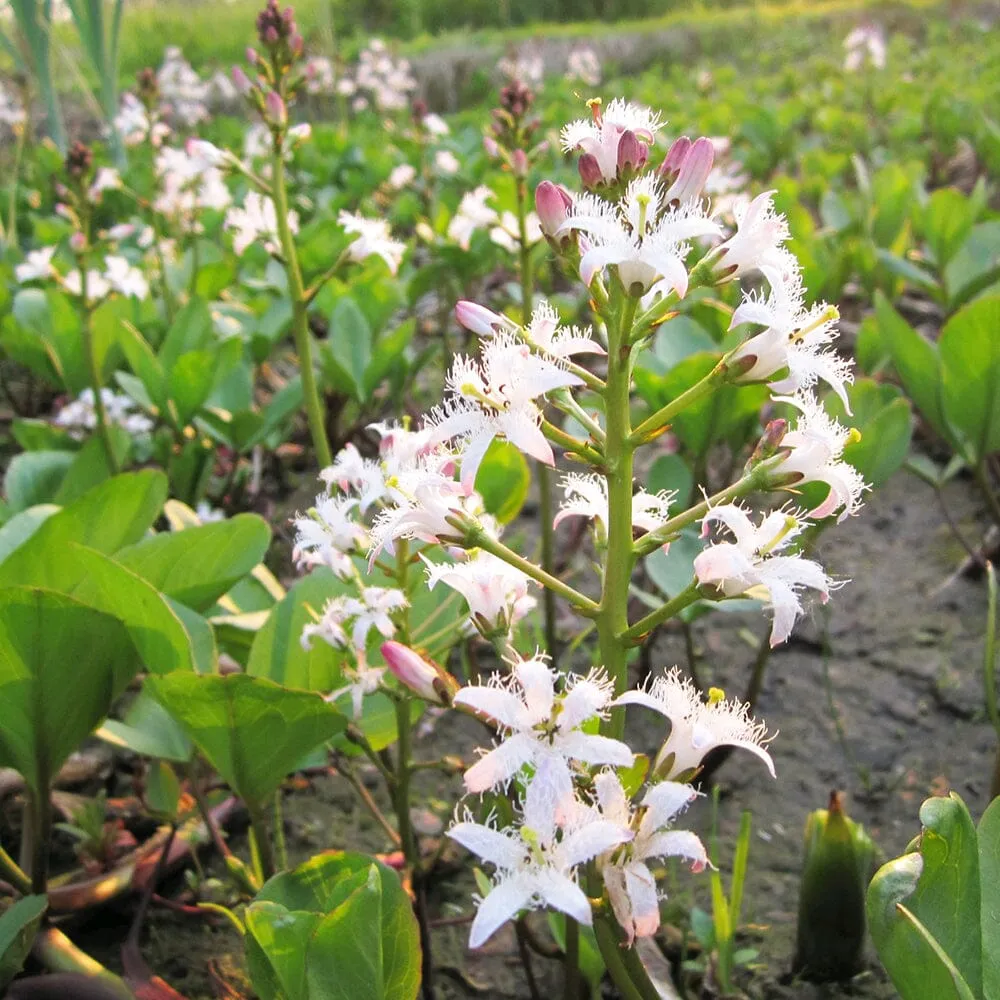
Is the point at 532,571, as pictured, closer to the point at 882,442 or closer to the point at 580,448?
the point at 580,448

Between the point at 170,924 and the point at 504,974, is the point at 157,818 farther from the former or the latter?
the point at 504,974

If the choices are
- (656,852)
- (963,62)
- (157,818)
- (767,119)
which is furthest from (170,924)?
(963,62)

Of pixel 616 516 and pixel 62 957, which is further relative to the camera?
pixel 62 957

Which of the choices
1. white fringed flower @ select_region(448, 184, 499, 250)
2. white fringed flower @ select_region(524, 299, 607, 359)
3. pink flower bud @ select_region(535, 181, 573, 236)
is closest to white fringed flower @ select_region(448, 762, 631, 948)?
white fringed flower @ select_region(524, 299, 607, 359)

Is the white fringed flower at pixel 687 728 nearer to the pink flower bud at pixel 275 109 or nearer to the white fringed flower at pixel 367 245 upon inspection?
the white fringed flower at pixel 367 245

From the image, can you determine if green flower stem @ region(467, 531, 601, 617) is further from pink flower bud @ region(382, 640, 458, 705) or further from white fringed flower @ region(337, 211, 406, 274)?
white fringed flower @ region(337, 211, 406, 274)

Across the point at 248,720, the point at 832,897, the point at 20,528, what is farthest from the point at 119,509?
the point at 832,897
